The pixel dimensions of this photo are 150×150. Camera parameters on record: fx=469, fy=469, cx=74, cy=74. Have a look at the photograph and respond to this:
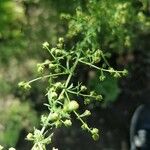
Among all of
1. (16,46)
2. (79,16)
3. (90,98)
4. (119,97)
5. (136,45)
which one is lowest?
(119,97)

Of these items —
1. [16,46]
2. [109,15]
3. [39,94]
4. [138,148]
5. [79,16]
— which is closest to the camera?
[79,16]

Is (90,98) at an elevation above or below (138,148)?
above

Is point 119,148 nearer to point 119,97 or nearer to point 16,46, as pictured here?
point 119,97

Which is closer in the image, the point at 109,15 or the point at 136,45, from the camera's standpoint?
the point at 109,15

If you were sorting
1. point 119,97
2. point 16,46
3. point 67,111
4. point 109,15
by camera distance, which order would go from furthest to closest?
point 119,97
point 16,46
point 109,15
point 67,111

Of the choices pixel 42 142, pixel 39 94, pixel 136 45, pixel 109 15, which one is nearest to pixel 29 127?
pixel 39 94

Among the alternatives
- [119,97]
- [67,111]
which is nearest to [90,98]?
[67,111]

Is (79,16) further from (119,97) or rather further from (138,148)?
(119,97)
